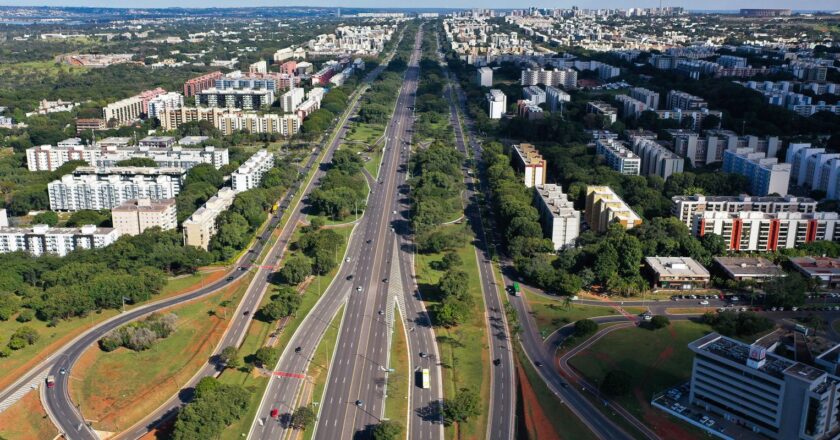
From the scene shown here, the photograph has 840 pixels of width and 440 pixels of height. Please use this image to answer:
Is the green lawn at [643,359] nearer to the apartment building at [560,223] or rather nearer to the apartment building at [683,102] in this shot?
the apartment building at [560,223]

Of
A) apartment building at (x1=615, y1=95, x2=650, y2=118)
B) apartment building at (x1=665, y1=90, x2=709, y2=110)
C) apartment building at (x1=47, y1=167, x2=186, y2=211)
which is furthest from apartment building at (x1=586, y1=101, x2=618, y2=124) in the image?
apartment building at (x1=47, y1=167, x2=186, y2=211)

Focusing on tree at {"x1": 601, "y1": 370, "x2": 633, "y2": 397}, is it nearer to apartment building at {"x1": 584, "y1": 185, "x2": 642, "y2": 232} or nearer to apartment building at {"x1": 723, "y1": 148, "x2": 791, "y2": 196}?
apartment building at {"x1": 584, "y1": 185, "x2": 642, "y2": 232}

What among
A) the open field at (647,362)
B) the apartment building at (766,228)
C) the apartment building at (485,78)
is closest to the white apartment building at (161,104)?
the apartment building at (485,78)

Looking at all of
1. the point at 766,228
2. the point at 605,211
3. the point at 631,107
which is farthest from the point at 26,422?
the point at 631,107

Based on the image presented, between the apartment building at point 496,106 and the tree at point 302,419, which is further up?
the apartment building at point 496,106

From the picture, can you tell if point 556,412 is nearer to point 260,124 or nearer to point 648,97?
point 260,124

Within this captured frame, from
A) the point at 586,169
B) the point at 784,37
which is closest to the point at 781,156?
the point at 586,169
